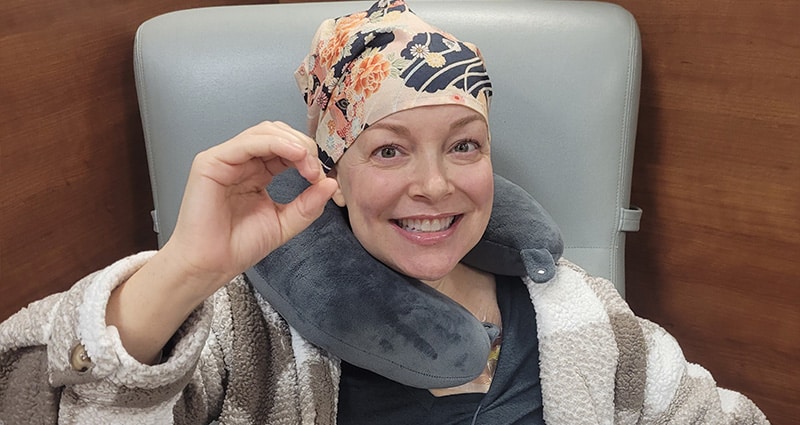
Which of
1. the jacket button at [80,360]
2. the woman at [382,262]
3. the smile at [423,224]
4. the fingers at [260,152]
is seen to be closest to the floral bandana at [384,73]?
the woman at [382,262]

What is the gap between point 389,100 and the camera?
39.0 inches

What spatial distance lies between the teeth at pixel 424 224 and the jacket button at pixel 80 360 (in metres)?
0.41

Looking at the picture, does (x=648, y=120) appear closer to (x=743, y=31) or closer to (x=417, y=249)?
(x=743, y=31)

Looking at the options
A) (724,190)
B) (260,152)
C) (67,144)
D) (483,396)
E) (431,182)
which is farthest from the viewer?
(724,190)

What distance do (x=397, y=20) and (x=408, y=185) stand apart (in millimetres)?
214

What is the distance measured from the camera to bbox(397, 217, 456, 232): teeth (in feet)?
3.37

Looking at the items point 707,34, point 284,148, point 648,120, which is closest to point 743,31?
point 707,34

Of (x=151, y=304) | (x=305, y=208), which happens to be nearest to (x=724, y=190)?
(x=305, y=208)

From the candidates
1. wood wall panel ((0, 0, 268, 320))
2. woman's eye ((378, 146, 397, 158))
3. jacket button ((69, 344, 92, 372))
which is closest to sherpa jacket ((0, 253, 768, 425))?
jacket button ((69, 344, 92, 372))

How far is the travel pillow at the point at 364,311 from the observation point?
3.29ft

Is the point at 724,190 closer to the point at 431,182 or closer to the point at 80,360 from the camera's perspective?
the point at 431,182

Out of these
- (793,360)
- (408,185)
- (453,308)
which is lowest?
(793,360)

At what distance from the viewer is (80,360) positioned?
777 mm

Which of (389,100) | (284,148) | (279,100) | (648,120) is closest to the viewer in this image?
(284,148)
